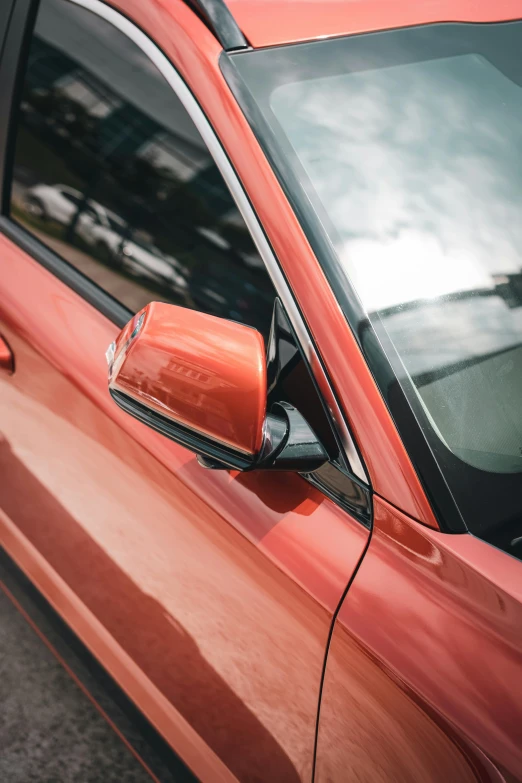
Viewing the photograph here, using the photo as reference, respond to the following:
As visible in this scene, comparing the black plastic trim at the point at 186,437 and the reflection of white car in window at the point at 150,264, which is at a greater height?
the reflection of white car in window at the point at 150,264

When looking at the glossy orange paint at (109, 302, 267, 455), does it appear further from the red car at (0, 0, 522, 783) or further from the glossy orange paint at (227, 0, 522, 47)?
the glossy orange paint at (227, 0, 522, 47)

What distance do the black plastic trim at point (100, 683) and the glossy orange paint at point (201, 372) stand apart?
0.83 metres

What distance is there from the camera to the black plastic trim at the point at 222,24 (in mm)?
1157

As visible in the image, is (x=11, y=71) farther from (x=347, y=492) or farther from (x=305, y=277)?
(x=347, y=492)

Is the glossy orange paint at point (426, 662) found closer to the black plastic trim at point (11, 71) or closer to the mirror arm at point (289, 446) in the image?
the mirror arm at point (289, 446)

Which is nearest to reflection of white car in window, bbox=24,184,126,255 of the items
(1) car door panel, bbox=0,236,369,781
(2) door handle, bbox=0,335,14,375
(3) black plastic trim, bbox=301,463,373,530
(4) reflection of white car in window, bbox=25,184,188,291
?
(4) reflection of white car in window, bbox=25,184,188,291

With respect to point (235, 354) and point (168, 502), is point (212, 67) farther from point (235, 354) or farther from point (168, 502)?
point (168, 502)

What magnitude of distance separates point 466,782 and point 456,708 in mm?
100

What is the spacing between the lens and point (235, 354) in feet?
3.14

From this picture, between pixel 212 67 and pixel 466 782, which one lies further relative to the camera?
pixel 212 67

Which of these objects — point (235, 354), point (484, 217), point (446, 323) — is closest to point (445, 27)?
point (484, 217)

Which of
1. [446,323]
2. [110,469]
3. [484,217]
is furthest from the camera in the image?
[110,469]

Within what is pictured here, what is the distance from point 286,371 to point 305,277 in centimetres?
17

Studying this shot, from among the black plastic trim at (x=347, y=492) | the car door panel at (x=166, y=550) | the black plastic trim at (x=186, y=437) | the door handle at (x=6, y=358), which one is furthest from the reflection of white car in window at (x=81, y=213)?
the black plastic trim at (x=347, y=492)
